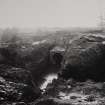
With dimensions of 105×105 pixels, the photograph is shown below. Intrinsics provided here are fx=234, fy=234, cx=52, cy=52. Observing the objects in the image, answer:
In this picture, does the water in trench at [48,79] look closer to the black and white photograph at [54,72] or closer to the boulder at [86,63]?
the black and white photograph at [54,72]

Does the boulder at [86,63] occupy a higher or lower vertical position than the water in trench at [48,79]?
higher

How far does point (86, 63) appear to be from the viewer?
1100 inches

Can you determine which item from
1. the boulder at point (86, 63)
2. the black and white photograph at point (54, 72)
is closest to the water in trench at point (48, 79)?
the black and white photograph at point (54, 72)

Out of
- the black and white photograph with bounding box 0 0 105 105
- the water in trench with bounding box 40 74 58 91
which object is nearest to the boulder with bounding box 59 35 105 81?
the black and white photograph with bounding box 0 0 105 105

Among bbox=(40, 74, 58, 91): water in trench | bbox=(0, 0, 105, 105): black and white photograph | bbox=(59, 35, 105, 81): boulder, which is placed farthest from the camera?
bbox=(40, 74, 58, 91): water in trench

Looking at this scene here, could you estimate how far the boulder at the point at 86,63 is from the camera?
27875 millimetres

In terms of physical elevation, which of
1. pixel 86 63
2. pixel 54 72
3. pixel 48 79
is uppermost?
pixel 86 63

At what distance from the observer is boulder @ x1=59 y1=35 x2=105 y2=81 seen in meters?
27.9

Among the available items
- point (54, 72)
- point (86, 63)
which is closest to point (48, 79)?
point (54, 72)

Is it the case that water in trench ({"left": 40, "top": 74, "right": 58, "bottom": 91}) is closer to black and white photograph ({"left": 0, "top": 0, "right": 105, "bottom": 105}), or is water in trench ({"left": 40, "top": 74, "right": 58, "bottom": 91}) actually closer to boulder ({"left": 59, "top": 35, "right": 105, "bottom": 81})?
black and white photograph ({"left": 0, "top": 0, "right": 105, "bottom": 105})

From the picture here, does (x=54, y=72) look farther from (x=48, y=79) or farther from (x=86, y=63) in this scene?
(x=86, y=63)

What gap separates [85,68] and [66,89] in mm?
4079

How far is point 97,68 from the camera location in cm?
2808

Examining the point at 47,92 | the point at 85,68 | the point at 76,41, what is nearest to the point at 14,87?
the point at 47,92
